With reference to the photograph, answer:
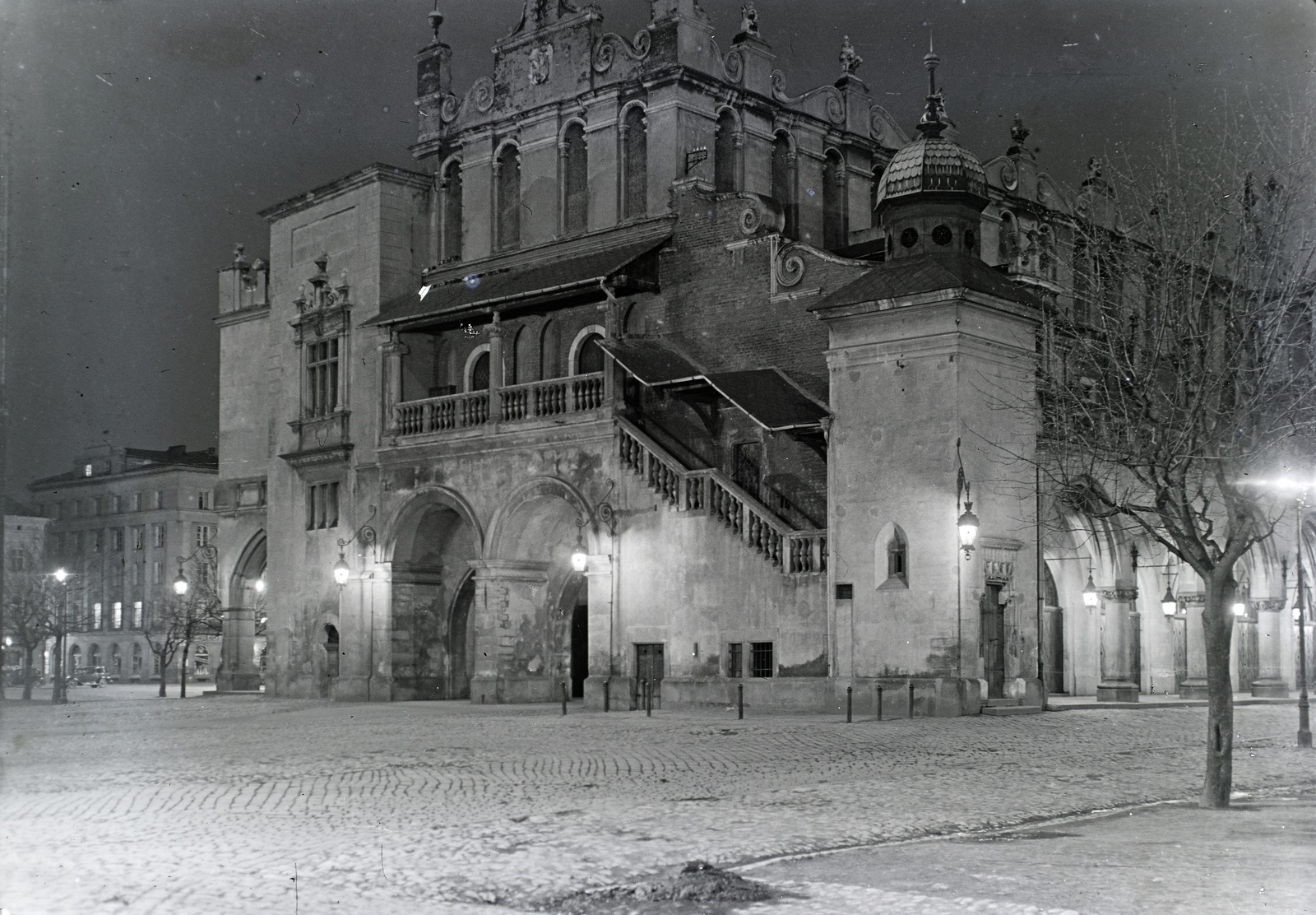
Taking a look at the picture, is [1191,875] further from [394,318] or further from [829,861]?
[394,318]

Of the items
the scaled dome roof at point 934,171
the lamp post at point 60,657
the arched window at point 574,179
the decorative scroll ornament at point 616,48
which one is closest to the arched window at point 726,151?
the decorative scroll ornament at point 616,48

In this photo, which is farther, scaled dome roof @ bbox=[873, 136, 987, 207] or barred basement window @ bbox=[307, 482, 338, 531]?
barred basement window @ bbox=[307, 482, 338, 531]

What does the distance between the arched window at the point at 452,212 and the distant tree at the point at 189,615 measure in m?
20.2

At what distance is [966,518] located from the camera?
90.7 feet

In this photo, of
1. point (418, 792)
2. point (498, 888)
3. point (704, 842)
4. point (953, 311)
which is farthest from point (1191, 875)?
point (953, 311)

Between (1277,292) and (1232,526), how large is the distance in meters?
6.20

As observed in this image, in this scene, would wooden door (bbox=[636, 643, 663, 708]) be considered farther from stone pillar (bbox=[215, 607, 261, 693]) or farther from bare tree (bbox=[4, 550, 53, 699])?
stone pillar (bbox=[215, 607, 261, 693])

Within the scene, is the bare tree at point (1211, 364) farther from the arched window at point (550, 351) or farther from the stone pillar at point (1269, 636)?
the stone pillar at point (1269, 636)

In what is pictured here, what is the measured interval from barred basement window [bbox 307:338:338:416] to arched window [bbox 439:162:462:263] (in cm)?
390

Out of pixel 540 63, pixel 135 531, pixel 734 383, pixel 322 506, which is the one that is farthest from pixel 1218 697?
pixel 135 531

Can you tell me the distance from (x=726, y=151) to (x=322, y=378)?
13014mm

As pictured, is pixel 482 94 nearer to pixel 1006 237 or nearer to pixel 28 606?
pixel 1006 237

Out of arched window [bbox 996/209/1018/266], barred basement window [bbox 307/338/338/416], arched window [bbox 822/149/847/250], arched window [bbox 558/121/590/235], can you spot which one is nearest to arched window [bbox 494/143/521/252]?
arched window [bbox 558/121/590/235]

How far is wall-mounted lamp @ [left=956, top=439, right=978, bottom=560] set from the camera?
27.6m
